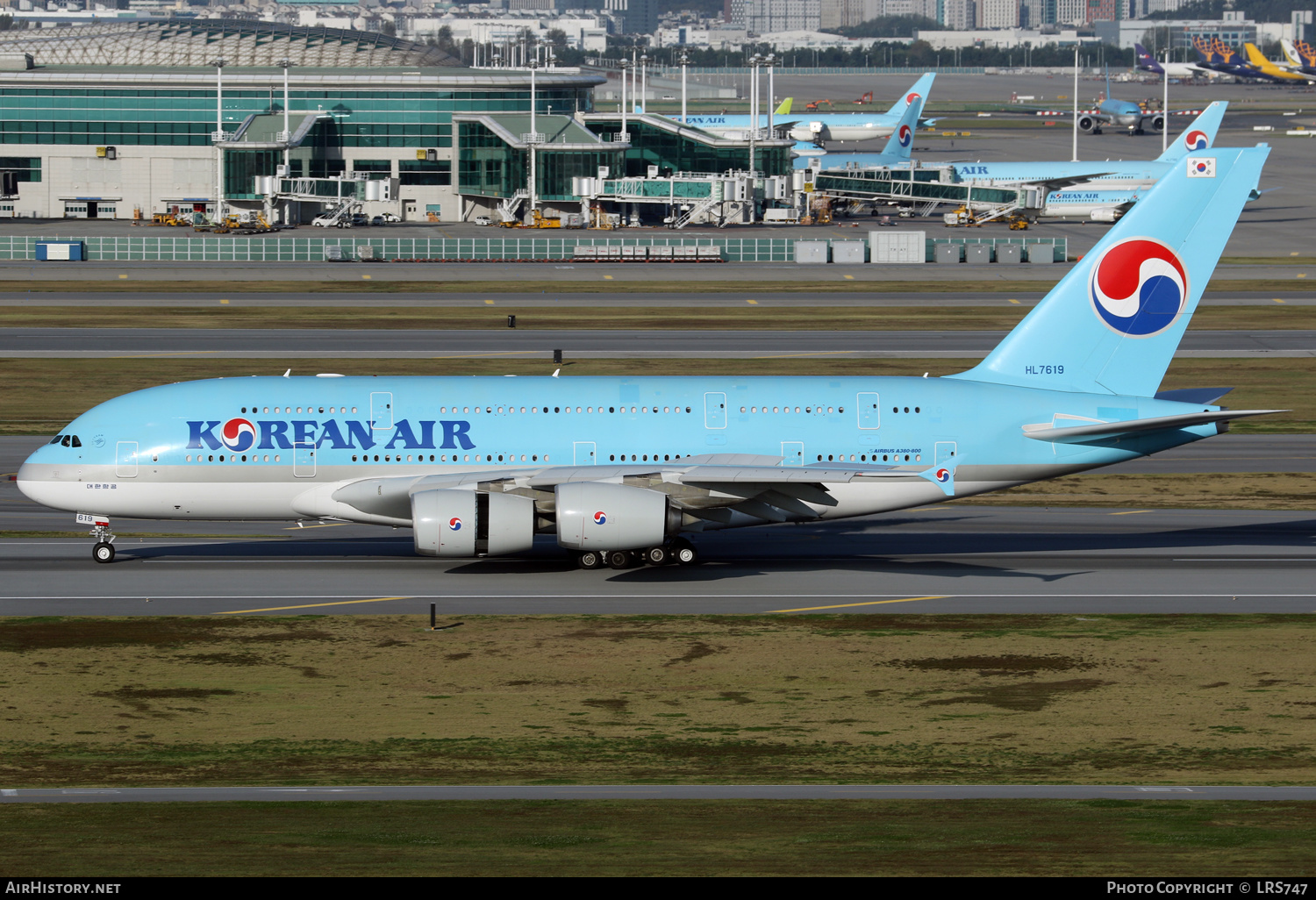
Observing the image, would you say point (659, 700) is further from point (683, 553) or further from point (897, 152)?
point (897, 152)

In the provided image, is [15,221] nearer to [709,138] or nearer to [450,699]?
[709,138]

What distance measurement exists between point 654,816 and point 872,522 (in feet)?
86.8

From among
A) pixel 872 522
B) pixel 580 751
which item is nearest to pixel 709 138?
pixel 872 522

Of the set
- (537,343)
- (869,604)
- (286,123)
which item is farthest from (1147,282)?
(286,123)

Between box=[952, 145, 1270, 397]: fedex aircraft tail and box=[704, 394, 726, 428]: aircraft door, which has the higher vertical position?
box=[952, 145, 1270, 397]: fedex aircraft tail

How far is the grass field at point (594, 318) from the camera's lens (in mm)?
89312

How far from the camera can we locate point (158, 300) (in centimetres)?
9919

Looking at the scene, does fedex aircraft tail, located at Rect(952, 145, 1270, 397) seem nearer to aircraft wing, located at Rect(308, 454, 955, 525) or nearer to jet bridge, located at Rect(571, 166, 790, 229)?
aircraft wing, located at Rect(308, 454, 955, 525)

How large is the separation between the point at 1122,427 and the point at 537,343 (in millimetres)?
46670

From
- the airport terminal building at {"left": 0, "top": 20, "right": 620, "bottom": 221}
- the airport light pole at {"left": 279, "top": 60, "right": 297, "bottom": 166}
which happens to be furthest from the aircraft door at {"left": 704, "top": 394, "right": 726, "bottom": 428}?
the airport light pole at {"left": 279, "top": 60, "right": 297, "bottom": 166}

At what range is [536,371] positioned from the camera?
239ft

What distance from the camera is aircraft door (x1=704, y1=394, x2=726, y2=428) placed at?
42062 mm

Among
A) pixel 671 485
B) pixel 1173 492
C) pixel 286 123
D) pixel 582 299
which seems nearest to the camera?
pixel 671 485

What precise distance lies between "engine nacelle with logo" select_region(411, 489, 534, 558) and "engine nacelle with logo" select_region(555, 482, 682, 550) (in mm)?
984
